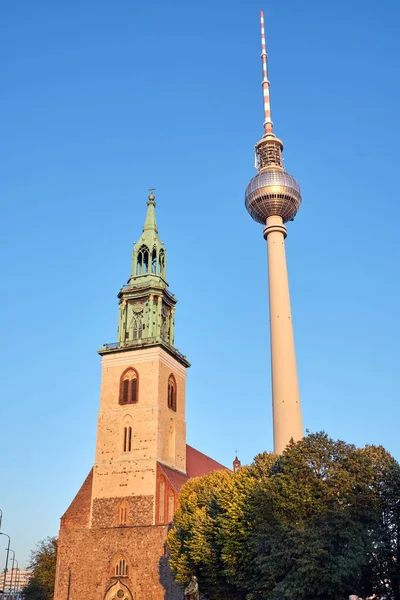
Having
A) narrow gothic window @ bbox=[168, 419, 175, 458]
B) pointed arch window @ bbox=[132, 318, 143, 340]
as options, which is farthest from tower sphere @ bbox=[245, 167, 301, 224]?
narrow gothic window @ bbox=[168, 419, 175, 458]

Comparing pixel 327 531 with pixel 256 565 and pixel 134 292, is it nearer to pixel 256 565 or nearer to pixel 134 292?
pixel 256 565

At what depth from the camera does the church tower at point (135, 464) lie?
4909 cm

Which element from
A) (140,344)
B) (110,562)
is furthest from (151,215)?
(110,562)

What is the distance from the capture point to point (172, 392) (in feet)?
194

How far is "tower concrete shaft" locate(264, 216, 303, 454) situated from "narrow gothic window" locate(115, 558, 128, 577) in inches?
607

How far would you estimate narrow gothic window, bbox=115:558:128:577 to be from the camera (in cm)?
4906

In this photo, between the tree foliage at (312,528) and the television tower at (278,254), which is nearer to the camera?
the tree foliage at (312,528)

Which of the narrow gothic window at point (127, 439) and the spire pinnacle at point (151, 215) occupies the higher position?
the spire pinnacle at point (151, 215)

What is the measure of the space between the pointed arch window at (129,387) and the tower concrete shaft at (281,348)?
12.7 m

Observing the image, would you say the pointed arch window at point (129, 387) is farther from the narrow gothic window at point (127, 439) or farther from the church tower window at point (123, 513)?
the church tower window at point (123, 513)

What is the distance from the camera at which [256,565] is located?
34.2 metres

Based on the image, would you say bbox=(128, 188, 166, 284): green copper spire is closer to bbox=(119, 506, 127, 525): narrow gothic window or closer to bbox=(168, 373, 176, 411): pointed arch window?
bbox=(168, 373, 176, 411): pointed arch window

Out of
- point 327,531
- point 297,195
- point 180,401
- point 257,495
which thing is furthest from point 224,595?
point 297,195

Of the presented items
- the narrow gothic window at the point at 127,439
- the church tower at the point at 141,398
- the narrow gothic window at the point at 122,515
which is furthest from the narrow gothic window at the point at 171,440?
the narrow gothic window at the point at 122,515
